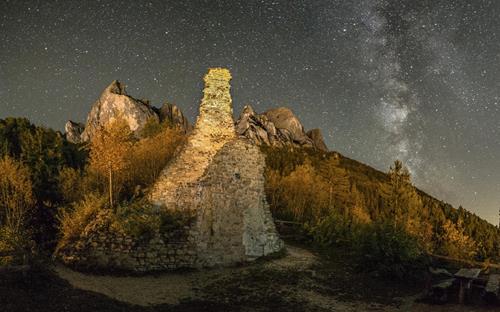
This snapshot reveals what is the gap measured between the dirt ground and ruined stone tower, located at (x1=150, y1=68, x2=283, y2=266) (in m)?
1.31

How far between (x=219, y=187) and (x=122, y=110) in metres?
104

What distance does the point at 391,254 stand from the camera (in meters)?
15.8

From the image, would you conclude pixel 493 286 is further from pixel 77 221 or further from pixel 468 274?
pixel 77 221

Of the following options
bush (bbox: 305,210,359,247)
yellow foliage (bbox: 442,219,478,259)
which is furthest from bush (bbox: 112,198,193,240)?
yellow foliage (bbox: 442,219,478,259)

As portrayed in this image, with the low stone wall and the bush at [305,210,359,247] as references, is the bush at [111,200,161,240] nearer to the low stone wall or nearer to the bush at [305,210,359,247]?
the low stone wall

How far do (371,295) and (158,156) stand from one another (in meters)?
20.9

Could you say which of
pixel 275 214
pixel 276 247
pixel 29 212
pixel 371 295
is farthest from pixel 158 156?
pixel 371 295

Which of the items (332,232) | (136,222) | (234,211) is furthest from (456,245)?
(136,222)

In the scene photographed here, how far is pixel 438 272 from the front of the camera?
15.3 metres

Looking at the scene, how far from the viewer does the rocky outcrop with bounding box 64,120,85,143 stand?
12638cm

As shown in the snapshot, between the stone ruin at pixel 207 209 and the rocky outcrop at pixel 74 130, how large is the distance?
380 feet

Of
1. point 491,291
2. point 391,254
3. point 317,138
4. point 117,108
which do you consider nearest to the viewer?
point 491,291

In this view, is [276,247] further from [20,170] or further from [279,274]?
[20,170]

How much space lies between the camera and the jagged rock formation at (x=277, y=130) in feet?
403
